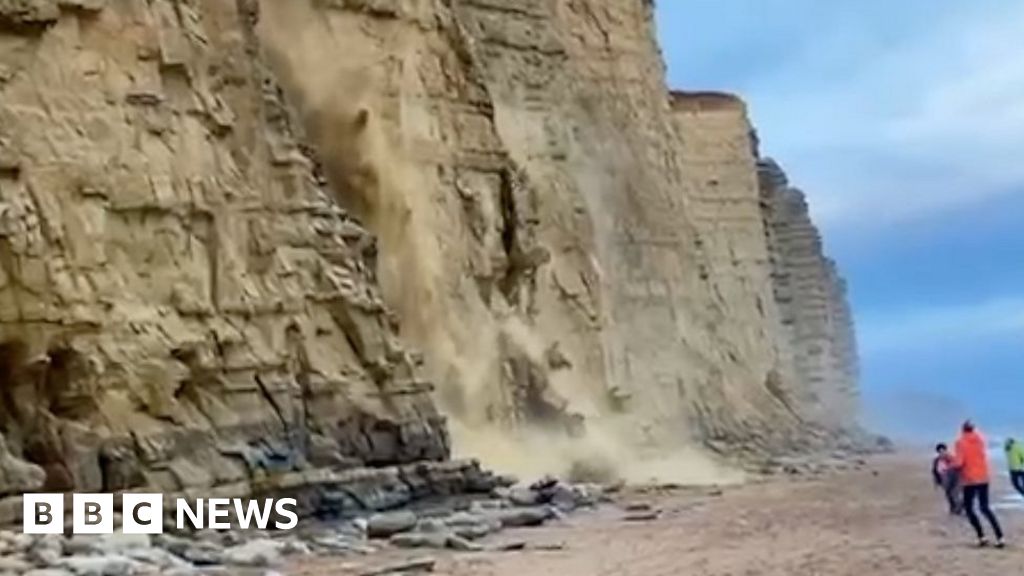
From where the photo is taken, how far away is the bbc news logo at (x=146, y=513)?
1506 cm

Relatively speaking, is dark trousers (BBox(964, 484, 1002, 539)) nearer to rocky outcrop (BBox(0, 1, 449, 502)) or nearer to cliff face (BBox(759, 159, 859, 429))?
rocky outcrop (BBox(0, 1, 449, 502))

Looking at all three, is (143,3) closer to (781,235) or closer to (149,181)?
(149,181)

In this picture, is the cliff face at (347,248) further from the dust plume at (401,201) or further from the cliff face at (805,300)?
the cliff face at (805,300)

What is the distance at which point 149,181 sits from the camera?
59.6ft

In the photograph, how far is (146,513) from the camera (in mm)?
15914

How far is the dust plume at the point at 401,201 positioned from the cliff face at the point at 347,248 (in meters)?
0.05

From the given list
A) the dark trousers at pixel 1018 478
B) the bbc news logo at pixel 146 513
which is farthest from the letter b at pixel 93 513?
the dark trousers at pixel 1018 478

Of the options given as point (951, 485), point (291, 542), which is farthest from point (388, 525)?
point (951, 485)

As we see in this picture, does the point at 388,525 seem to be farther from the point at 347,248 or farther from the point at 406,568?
the point at 347,248

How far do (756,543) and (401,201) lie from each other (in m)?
10.6

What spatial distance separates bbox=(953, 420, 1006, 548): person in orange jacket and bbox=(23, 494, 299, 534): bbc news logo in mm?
7443

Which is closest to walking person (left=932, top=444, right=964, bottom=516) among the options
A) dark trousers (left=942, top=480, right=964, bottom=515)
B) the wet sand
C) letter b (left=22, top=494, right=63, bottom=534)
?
dark trousers (left=942, top=480, right=964, bottom=515)

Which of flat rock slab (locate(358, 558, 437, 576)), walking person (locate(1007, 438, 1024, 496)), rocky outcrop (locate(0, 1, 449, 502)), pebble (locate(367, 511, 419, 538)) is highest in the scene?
rocky outcrop (locate(0, 1, 449, 502))

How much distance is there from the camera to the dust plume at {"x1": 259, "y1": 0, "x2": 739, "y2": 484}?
26156 millimetres
